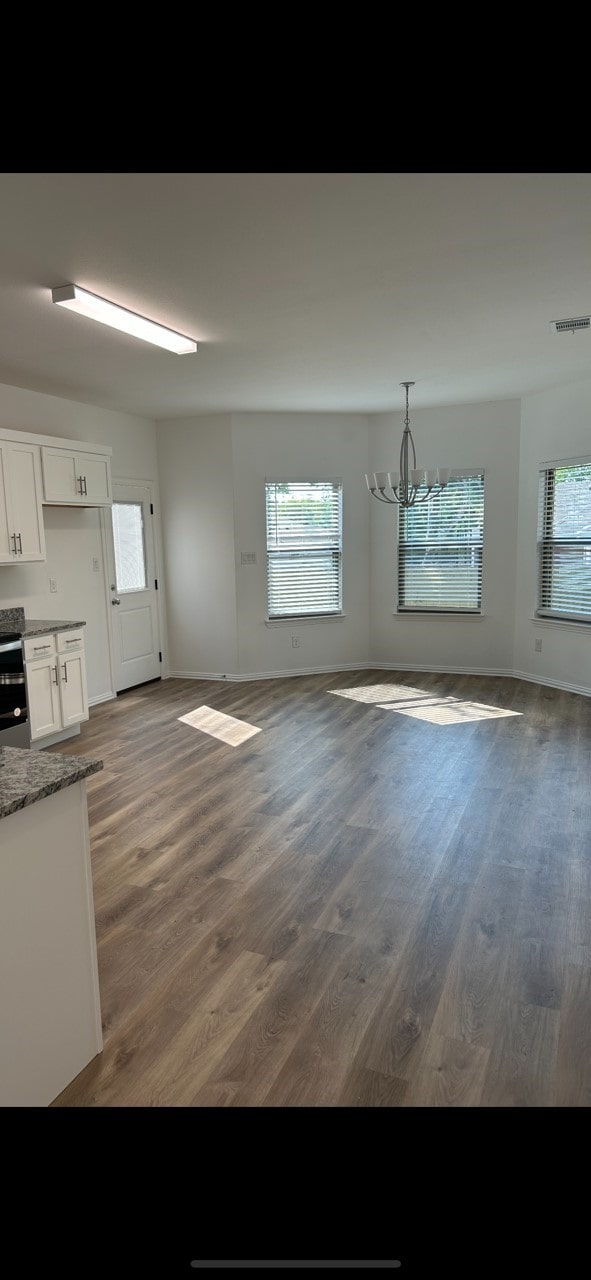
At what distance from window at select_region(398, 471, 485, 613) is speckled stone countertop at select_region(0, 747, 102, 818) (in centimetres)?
584

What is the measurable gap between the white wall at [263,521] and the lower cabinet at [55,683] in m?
2.22

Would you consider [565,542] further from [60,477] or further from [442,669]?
[60,477]

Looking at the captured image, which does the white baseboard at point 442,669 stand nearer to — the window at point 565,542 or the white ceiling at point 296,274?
the window at point 565,542

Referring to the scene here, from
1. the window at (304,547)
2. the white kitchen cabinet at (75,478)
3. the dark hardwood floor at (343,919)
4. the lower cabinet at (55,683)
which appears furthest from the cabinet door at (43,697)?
the window at (304,547)

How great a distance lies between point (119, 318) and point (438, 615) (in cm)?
467

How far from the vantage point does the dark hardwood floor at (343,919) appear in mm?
1930

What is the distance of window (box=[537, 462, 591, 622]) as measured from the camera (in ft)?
20.0

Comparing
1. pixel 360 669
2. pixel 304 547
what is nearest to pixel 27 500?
pixel 304 547

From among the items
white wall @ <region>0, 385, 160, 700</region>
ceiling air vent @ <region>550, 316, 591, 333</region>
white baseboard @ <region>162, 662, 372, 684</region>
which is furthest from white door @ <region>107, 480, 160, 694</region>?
ceiling air vent @ <region>550, 316, 591, 333</region>

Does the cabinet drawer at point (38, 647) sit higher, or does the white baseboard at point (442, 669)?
the cabinet drawer at point (38, 647)
